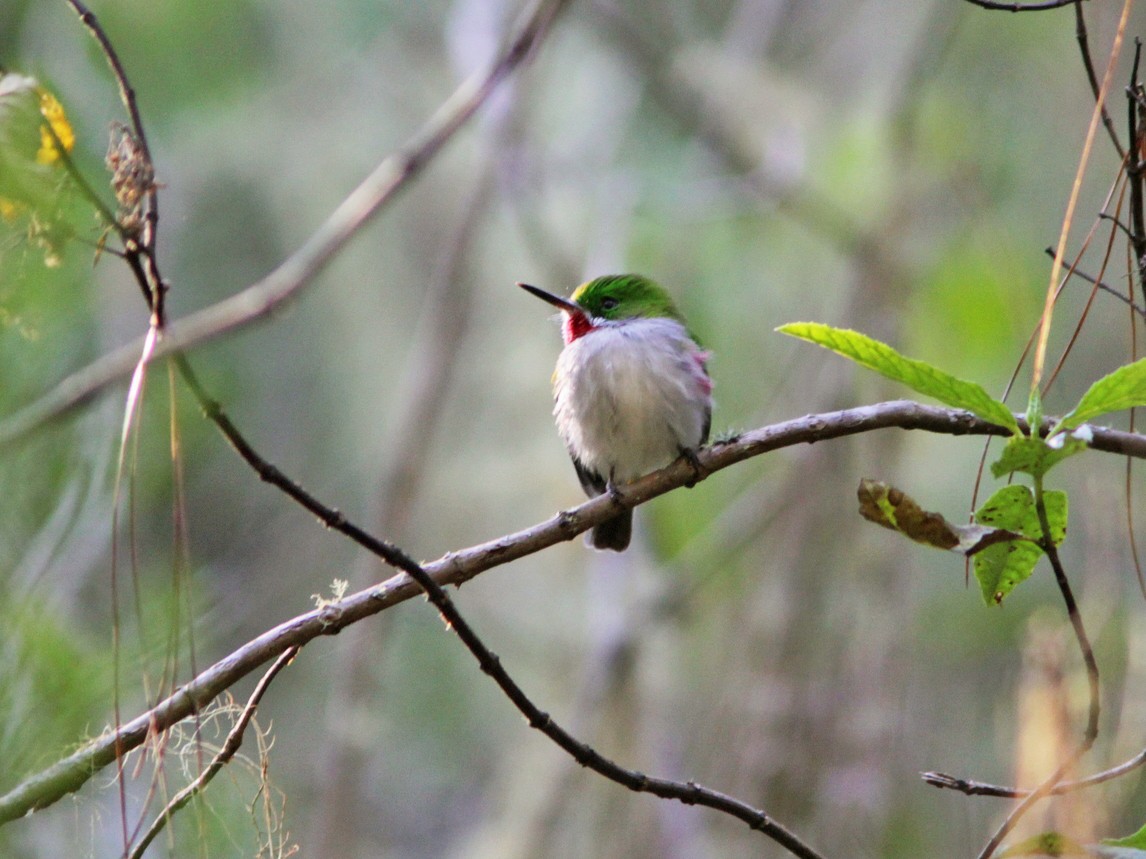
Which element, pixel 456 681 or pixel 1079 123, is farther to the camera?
pixel 456 681

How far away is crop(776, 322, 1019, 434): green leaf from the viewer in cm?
147

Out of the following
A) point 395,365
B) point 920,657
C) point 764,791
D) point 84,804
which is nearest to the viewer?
point 84,804

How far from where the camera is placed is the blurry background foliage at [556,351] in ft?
14.5

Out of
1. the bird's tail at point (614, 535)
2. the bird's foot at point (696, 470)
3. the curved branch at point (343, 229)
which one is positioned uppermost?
the curved branch at point (343, 229)

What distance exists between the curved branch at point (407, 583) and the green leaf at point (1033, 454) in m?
0.36

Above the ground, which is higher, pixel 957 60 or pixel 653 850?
pixel 957 60

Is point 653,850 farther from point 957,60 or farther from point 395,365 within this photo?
point 957,60

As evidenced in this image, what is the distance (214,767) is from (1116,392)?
121 cm

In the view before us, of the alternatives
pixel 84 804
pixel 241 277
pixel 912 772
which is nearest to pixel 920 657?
pixel 912 772

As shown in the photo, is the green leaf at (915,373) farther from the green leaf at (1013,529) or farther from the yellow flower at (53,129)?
the yellow flower at (53,129)

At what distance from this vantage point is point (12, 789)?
4.80 ft

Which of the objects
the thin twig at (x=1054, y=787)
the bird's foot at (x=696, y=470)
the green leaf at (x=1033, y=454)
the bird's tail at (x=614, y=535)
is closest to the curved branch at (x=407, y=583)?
the bird's foot at (x=696, y=470)

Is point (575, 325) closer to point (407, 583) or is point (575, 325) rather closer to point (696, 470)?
point (696, 470)

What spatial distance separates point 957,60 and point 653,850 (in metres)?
4.62
